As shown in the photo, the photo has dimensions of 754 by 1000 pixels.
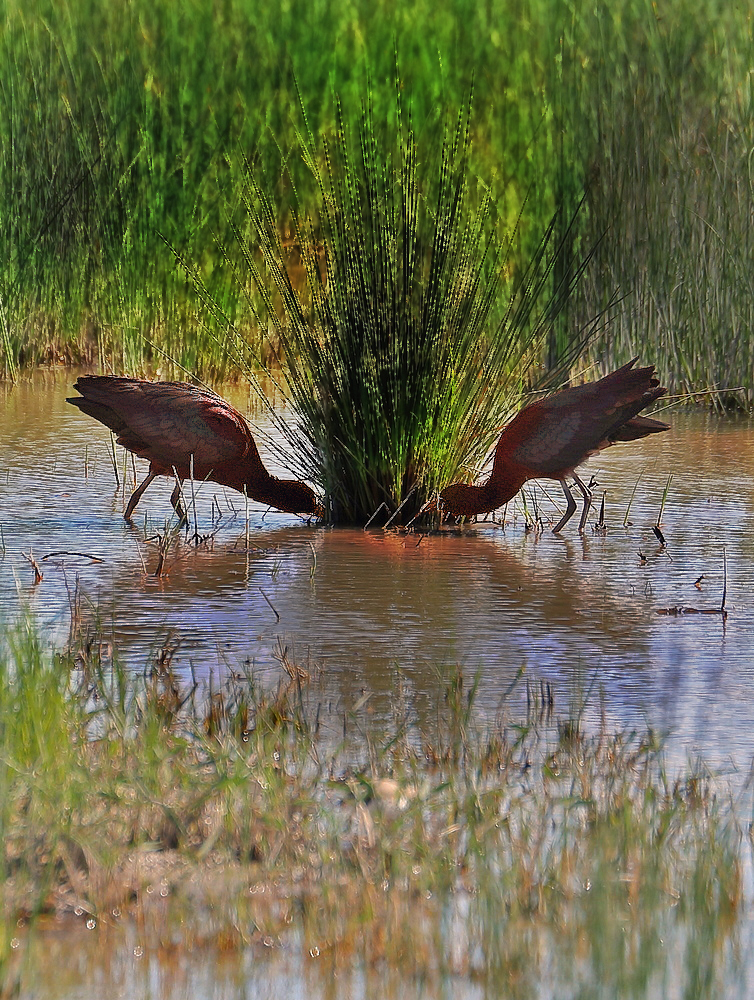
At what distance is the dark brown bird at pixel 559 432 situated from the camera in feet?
18.0

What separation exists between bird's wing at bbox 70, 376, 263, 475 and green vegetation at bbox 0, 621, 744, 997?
7.90ft

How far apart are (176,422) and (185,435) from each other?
57 millimetres

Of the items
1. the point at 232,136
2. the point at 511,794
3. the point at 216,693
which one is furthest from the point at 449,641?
the point at 232,136

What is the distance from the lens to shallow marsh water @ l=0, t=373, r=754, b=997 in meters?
3.47

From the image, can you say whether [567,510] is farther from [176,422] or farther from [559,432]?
[176,422]

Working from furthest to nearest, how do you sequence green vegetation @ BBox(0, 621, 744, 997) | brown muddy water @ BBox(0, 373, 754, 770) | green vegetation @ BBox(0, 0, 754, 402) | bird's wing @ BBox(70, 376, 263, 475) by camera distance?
green vegetation @ BBox(0, 0, 754, 402) < bird's wing @ BBox(70, 376, 263, 475) < brown muddy water @ BBox(0, 373, 754, 770) < green vegetation @ BBox(0, 621, 744, 997)

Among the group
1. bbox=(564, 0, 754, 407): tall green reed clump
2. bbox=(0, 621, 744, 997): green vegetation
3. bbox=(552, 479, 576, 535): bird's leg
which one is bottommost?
bbox=(0, 621, 744, 997): green vegetation

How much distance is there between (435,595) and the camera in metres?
4.61

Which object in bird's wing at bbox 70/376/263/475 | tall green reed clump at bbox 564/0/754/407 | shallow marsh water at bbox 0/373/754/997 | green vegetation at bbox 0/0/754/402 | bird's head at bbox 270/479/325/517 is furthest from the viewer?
green vegetation at bbox 0/0/754/402

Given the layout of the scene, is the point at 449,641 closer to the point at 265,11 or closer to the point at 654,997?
the point at 654,997

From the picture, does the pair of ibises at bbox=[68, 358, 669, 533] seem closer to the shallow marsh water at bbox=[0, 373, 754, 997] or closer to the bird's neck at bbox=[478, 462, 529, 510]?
the bird's neck at bbox=[478, 462, 529, 510]

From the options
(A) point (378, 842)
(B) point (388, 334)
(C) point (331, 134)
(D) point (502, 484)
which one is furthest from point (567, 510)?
(C) point (331, 134)

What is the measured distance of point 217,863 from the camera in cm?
253

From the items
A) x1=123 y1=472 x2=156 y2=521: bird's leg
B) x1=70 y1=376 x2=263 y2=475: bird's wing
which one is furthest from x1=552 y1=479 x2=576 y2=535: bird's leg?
x1=123 y1=472 x2=156 y2=521: bird's leg
